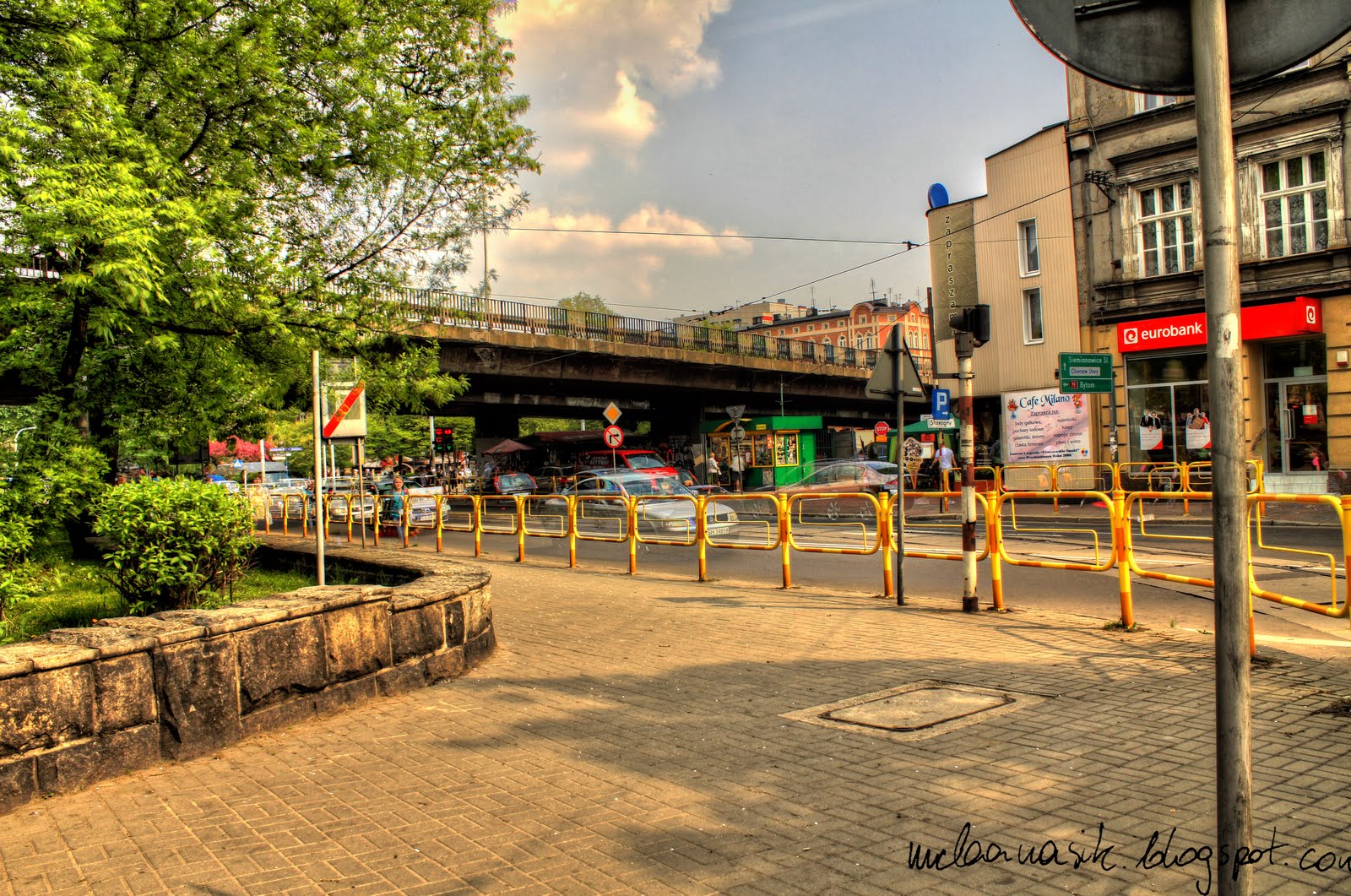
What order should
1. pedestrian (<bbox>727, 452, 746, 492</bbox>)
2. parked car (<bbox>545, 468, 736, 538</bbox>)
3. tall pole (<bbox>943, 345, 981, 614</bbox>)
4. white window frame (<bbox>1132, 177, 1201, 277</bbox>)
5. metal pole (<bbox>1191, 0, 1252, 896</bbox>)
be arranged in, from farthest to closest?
1. pedestrian (<bbox>727, 452, 746, 492</bbox>)
2. white window frame (<bbox>1132, 177, 1201, 277</bbox>)
3. parked car (<bbox>545, 468, 736, 538</bbox>)
4. tall pole (<bbox>943, 345, 981, 614</bbox>)
5. metal pole (<bbox>1191, 0, 1252, 896</bbox>)

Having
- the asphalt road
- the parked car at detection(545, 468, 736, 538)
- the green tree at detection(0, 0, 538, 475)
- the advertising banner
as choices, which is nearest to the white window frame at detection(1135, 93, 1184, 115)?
the advertising banner

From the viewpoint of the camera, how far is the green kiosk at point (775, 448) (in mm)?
38094

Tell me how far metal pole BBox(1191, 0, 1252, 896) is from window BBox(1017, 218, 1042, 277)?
29220mm

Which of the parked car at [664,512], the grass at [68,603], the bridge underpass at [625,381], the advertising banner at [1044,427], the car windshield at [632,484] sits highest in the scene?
the bridge underpass at [625,381]

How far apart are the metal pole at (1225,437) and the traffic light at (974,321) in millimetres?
7245

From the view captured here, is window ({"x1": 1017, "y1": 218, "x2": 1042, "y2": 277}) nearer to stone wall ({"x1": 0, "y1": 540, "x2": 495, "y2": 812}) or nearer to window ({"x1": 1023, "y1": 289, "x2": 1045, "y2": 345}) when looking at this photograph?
window ({"x1": 1023, "y1": 289, "x2": 1045, "y2": 345})

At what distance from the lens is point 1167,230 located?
26.0 metres

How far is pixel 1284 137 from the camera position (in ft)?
76.1

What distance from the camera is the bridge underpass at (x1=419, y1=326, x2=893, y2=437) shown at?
33.4m

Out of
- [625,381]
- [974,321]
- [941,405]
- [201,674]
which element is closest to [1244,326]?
[941,405]

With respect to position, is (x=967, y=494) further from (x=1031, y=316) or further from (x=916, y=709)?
(x=1031, y=316)

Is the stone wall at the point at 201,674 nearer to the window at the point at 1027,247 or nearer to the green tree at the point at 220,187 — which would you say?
the green tree at the point at 220,187

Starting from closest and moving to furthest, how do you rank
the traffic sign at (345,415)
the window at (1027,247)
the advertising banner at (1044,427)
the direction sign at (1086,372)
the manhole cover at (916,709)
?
the manhole cover at (916,709)
the traffic sign at (345,415)
the direction sign at (1086,372)
the advertising banner at (1044,427)
the window at (1027,247)

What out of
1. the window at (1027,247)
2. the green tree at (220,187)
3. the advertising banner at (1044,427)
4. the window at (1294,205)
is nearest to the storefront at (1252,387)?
the advertising banner at (1044,427)
